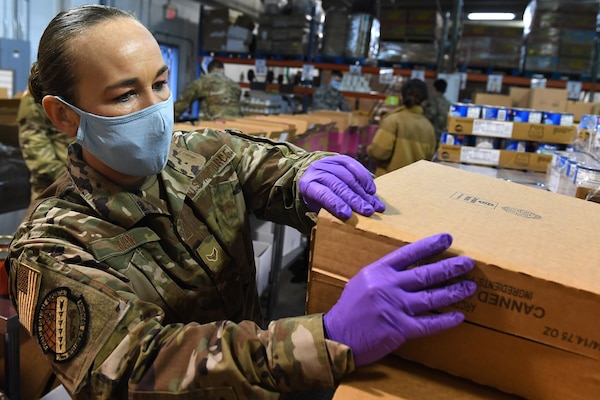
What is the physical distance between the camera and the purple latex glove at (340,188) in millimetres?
866

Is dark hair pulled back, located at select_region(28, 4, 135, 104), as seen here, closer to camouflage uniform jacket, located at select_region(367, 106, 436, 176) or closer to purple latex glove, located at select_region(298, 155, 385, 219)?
purple latex glove, located at select_region(298, 155, 385, 219)

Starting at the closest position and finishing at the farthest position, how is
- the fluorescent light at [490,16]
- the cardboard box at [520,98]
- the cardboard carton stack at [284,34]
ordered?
the cardboard box at [520,98], the cardboard carton stack at [284,34], the fluorescent light at [490,16]

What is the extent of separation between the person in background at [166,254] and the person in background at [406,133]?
2774mm

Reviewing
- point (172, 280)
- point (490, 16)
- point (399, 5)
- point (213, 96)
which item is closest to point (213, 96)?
point (213, 96)

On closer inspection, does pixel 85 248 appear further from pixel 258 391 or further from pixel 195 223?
pixel 258 391

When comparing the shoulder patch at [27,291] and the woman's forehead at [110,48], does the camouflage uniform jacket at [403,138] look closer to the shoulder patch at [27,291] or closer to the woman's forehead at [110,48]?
the woman's forehead at [110,48]

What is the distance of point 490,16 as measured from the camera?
10.4 metres

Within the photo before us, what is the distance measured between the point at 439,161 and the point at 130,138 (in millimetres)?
2518

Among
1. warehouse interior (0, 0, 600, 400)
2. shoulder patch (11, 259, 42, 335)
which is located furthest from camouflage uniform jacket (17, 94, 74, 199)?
shoulder patch (11, 259, 42, 335)

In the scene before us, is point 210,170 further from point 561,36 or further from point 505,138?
point 561,36

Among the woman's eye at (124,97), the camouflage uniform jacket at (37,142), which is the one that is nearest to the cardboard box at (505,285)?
the woman's eye at (124,97)

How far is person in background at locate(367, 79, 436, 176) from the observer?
4.03 m

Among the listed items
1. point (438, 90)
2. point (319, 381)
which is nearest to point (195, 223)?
point (319, 381)

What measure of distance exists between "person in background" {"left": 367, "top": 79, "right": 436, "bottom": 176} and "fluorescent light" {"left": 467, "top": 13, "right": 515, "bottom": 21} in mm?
7500
